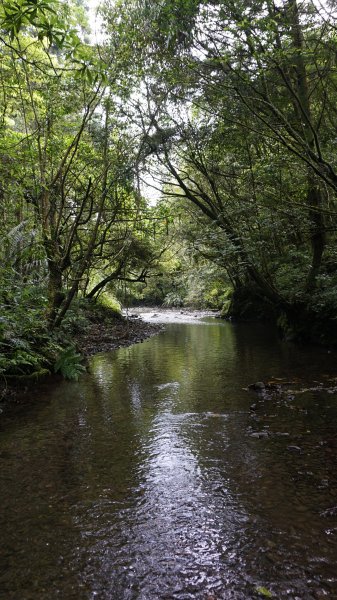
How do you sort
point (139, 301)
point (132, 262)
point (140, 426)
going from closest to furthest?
point (140, 426) < point (132, 262) < point (139, 301)

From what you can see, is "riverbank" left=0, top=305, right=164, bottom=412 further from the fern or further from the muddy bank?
the fern

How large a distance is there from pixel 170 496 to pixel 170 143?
14490mm

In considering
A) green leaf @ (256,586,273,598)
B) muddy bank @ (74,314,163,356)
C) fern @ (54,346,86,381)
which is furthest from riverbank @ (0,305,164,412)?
green leaf @ (256,586,273,598)

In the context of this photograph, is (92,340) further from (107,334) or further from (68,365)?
(68,365)

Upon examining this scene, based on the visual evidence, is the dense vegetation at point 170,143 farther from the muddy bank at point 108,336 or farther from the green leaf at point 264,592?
the green leaf at point 264,592

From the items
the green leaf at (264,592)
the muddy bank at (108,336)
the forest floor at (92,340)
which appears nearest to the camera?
the green leaf at (264,592)

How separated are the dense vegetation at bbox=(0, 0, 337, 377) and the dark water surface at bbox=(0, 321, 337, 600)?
253cm

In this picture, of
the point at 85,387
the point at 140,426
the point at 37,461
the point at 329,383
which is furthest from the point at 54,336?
the point at 329,383

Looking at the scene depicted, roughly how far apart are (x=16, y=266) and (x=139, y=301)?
44.2 meters

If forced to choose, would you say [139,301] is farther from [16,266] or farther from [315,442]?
[315,442]

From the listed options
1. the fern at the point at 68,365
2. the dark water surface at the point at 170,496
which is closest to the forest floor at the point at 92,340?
the fern at the point at 68,365

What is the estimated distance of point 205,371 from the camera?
10.3m

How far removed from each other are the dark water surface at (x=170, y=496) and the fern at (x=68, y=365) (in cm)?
113

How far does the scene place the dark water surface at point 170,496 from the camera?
2984 mm
